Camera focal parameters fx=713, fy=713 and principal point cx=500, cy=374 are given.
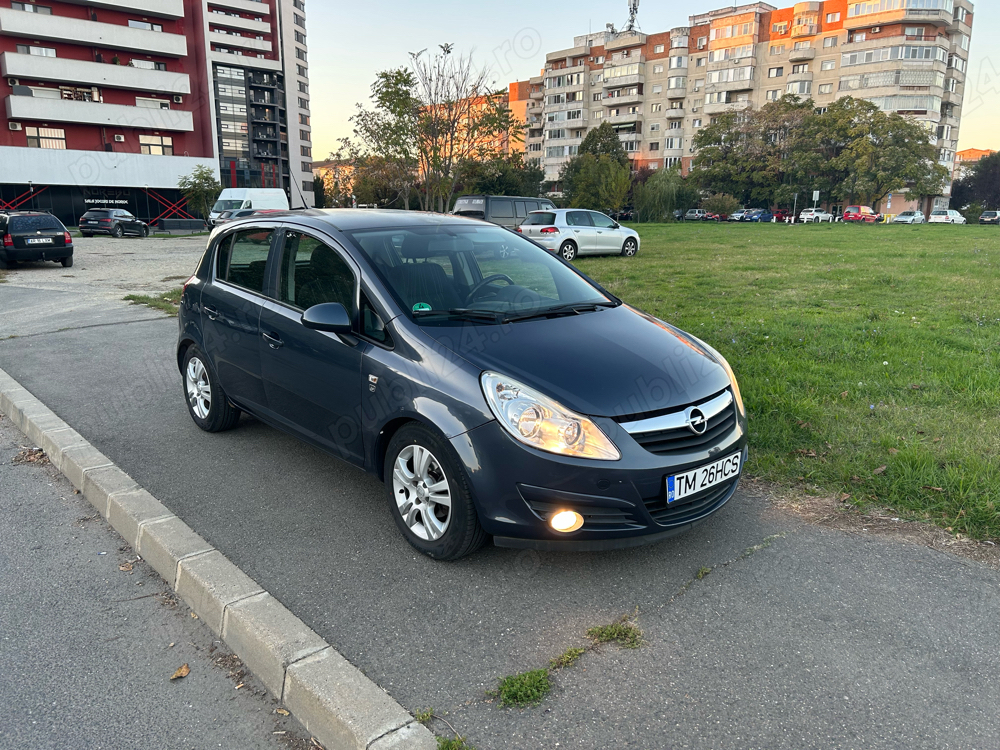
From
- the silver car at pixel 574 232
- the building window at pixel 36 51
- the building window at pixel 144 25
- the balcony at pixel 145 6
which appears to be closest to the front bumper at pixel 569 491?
the silver car at pixel 574 232

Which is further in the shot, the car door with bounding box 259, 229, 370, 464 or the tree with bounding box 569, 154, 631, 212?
the tree with bounding box 569, 154, 631, 212

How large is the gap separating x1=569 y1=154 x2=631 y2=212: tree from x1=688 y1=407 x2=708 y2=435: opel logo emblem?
174ft

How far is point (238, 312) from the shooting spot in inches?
181

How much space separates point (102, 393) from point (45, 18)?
54.4 metres

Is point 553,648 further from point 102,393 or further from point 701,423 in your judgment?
point 102,393

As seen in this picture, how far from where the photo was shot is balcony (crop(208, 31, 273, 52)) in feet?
234

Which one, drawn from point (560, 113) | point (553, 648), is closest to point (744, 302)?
point (553, 648)

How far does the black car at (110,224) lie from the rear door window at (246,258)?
36479mm

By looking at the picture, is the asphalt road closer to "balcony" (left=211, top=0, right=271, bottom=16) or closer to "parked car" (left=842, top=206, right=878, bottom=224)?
"parked car" (left=842, top=206, right=878, bottom=224)

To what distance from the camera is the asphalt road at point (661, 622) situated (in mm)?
2354

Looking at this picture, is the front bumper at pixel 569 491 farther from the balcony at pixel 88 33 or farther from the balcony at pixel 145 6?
the balcony at pixel 145 6

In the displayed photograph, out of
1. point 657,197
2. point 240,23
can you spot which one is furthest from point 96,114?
point 657,197

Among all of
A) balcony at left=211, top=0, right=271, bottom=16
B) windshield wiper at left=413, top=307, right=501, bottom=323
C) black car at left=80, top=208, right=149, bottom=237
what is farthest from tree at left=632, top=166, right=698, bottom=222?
windshield wiper at left=413, top=307, right=501, bottom=323

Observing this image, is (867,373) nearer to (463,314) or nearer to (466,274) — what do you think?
(466,274)
